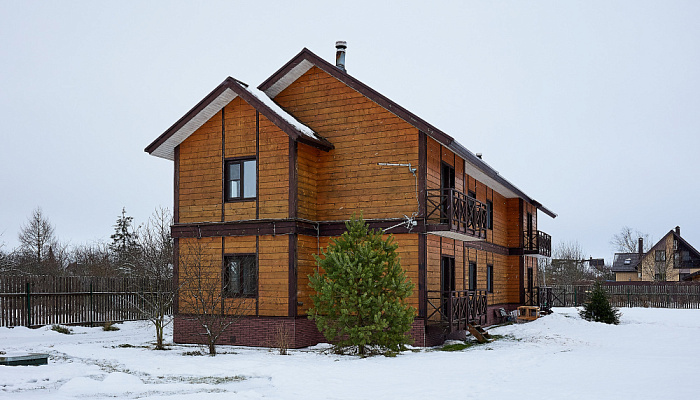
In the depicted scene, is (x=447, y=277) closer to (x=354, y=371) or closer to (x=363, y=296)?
(x=363, y=296)

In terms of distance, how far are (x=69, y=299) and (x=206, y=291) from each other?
7.58 metres

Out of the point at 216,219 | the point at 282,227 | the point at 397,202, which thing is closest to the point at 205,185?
the point at 216,219

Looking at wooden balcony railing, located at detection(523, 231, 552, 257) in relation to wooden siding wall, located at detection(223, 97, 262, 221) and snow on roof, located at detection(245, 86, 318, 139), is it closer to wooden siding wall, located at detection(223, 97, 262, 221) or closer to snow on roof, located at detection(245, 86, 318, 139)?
snow on roof, located at detection(245, 86, 318, 139)

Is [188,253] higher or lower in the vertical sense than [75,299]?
higher

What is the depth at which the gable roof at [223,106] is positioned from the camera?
1727 centimetres

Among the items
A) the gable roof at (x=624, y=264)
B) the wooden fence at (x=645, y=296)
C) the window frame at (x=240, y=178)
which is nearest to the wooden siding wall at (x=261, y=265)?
the window frame at (x=240, y=178)

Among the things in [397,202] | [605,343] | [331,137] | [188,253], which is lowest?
[605,343]

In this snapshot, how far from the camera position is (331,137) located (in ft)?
60.8

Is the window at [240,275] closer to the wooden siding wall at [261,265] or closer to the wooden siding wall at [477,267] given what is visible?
the wooden siding wall at [261,265]

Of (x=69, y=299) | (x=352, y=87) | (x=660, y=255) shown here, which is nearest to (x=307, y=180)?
(x=352, y=87)

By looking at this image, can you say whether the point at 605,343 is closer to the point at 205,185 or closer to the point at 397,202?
the point at 397,202

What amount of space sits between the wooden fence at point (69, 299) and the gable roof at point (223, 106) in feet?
14.2

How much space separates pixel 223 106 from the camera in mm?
18578

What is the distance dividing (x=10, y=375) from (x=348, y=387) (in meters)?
5.95
